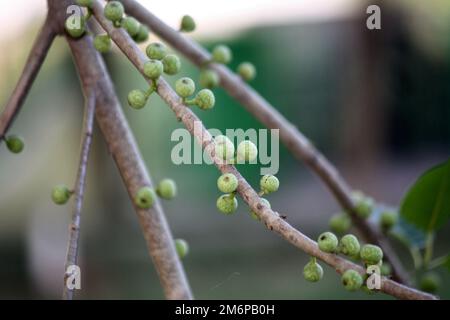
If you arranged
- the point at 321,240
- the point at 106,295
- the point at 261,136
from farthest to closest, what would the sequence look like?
the point at 106,295 → the point at 261,136 → the point at 321,240

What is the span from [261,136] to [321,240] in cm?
80

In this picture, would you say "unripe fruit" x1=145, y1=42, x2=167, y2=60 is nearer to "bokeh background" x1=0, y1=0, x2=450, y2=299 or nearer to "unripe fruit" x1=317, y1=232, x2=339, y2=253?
"unripe fruit" x1=317, y1=232, x2=339, y2=253

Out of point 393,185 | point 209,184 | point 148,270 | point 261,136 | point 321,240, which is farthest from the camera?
point 393,185

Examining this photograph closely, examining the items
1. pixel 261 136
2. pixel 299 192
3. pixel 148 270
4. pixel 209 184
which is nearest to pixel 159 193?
pixel 261 136

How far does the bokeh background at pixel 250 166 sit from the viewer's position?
232 inches

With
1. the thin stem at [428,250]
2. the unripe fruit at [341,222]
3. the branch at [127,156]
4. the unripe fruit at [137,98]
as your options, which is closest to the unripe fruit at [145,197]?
the branch at [127,156]

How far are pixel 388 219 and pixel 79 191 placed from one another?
84cm

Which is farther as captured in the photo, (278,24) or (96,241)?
(278,24)

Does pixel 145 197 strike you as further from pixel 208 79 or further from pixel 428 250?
pixel 428 250

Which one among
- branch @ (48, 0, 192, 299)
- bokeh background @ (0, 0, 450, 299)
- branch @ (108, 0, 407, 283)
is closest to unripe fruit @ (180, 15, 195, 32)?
branch @ (108, 0, 407, 283)

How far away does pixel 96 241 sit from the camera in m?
6.47

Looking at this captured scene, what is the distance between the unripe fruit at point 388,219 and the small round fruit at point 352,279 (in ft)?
2.76

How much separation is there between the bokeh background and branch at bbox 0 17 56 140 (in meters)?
3.94

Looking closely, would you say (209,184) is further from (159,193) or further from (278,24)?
(159,193)
